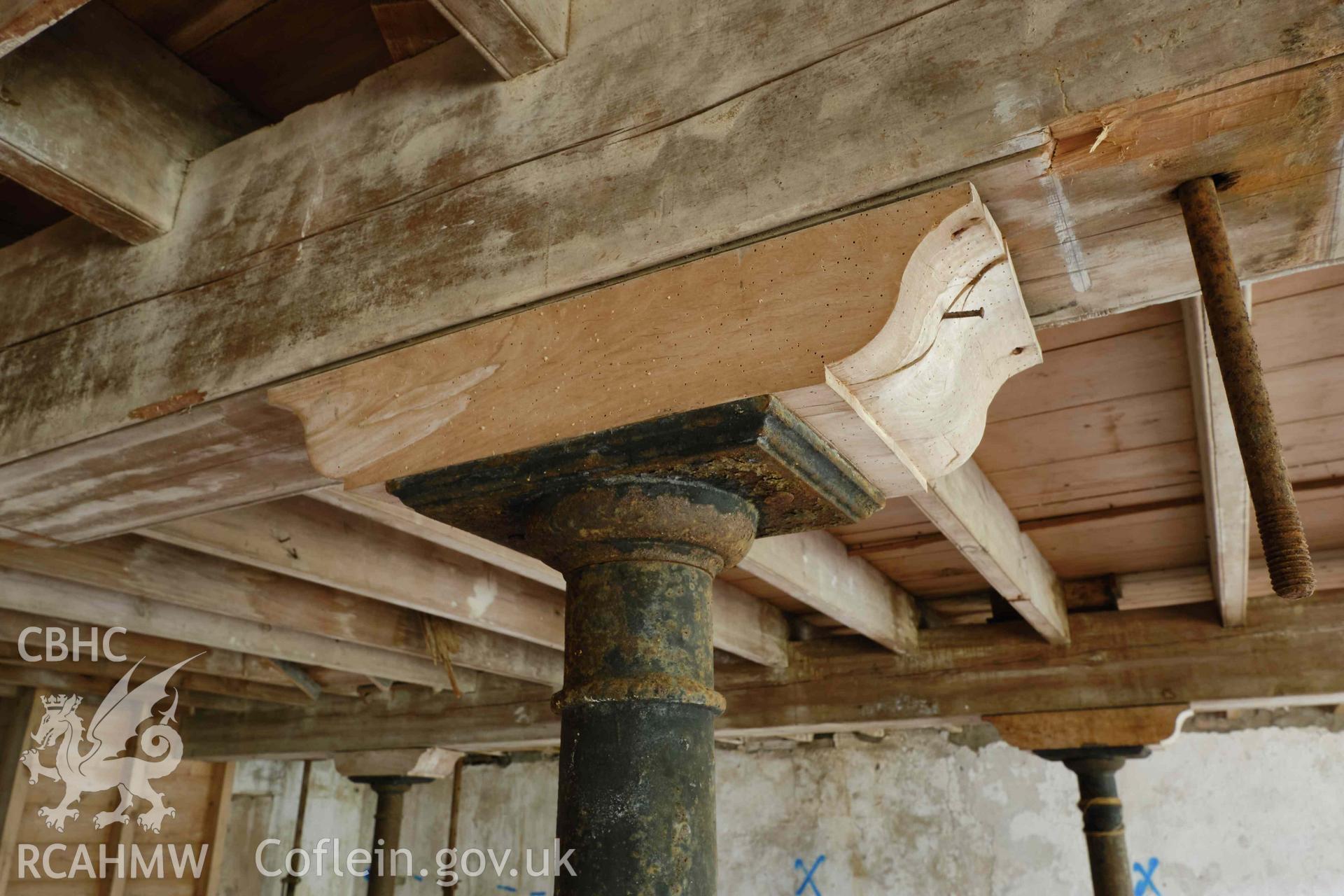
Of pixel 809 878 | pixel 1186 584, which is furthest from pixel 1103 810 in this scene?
pixel 809 878

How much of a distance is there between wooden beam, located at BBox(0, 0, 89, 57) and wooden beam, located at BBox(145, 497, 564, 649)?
1.21 m

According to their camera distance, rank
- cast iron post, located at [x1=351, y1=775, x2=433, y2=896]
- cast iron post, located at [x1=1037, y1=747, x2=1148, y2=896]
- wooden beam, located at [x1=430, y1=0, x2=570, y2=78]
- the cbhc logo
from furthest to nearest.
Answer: cast iron post, located at [x1=351, y1=775, x2=433, y2=896], the cbhc logo, cast iron post, located at [x1=1037, y1=747, x2=1148, y2=896], wooden beam, located at [x1=430, y1=0, x2=570, y2=78]

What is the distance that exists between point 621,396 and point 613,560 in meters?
0.22

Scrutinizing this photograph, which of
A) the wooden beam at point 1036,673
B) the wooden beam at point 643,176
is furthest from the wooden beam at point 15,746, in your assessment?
the wooden beam at point 643,176

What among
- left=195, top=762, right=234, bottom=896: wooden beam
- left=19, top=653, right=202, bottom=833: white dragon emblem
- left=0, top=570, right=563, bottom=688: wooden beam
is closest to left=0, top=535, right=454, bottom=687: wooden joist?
left=0, top=570, right=563, bottom=688: wooden beam

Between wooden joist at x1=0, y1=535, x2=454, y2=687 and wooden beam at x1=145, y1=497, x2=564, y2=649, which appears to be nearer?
wooden beam at x1=145, y1=497, x2=564, y2=649

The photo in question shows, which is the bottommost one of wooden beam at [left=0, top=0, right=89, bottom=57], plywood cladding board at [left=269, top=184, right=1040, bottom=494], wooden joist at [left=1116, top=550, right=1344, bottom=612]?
plywood cladding board at [left=269, top=184, right=1040, bottom=494]

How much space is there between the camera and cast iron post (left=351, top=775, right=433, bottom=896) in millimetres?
4980

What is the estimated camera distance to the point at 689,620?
1.17m

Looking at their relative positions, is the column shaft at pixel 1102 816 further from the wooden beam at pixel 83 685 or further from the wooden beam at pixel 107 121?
the wooden beam at pixel 83 685

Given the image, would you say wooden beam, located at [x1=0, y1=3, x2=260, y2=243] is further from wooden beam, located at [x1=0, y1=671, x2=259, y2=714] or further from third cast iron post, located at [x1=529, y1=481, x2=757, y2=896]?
wooden beam, located at [x1=0, y1=671, x2=259, y2=714]

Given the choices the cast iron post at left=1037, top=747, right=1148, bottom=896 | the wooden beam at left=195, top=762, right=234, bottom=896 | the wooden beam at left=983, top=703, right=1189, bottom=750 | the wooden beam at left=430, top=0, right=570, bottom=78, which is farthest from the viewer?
the wooden beam at left=195, top=762, right=234, bottom=896

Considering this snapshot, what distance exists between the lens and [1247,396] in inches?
35.7

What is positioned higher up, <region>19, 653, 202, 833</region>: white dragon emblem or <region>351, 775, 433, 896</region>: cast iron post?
<region>19, 653, 202, 833</region>: white dragon emblem
